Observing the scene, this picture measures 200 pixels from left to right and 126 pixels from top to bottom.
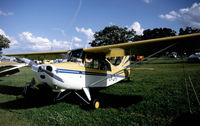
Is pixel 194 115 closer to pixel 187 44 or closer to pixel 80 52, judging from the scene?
pixel 187 44

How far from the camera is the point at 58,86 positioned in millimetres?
3697

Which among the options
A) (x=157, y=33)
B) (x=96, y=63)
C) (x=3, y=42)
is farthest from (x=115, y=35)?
(x=96, y=63)

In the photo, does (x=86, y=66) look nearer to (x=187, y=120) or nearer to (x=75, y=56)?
(x=75, y=56)

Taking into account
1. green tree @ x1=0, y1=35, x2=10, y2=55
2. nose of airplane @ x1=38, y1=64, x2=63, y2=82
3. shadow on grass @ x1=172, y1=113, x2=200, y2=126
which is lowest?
shadow on grass @ x1=172, y1=113, x2=200, y2=126

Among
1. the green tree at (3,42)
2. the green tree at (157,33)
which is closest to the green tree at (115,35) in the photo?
the green tree at (157,33)

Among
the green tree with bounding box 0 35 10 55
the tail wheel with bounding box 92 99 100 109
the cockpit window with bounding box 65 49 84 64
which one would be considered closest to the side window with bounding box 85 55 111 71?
the cockpit window with bounding box 65 49 84 64

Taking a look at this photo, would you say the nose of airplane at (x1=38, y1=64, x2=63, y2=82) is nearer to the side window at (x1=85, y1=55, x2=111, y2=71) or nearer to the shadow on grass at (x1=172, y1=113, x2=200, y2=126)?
the side window at (x1=85, y1=55, x2=111, y2=71)

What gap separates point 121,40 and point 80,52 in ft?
168

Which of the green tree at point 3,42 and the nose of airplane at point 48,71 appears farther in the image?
the green tree at point 3,42

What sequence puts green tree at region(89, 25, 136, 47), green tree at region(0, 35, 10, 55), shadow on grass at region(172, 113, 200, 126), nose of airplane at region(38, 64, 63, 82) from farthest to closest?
green tree at region(89, 25, 136, 47) → green tree at region(0, 35, 10, 55) → nose of airplane at region(38, 64, 63, 82) → shadow on grass at region(172, 113, 200, 126)

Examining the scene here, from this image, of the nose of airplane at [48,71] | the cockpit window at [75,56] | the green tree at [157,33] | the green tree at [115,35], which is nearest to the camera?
the nose of airplane at [48,71]

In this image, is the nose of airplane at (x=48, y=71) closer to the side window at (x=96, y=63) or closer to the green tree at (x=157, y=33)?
the side window at (x=96, y=63)

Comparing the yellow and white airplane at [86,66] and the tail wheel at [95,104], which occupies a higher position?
the yellow and white airplane at [86,66]

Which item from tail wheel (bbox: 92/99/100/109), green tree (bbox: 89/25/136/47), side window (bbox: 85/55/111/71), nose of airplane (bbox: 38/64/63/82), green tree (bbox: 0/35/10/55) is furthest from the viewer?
green tree (bbox: 89/25/136/47)
